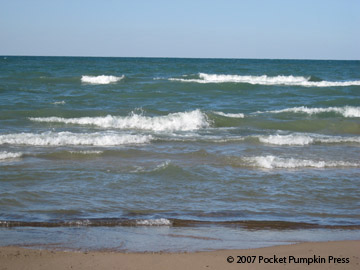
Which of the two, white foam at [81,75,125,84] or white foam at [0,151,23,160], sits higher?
white foam at [81,75,125,84]

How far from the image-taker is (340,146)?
40.8 feet

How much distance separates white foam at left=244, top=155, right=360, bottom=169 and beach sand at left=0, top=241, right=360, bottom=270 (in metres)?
4.73

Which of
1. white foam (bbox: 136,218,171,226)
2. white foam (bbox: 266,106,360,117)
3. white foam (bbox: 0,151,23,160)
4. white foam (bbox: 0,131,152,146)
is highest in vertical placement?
white foam (bbox: 266,106,360,117)

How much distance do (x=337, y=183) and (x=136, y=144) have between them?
5.28 meters

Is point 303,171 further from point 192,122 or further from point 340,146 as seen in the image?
point 192,122

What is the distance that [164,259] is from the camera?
4664mm

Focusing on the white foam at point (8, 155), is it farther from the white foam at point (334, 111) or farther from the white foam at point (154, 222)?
the white foam at point (334, 111)

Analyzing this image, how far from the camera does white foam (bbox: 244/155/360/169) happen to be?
972cm

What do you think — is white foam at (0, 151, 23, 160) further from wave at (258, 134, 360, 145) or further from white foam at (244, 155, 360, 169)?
wave at (258, 134, 360, 145)

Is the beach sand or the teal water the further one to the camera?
the teal water

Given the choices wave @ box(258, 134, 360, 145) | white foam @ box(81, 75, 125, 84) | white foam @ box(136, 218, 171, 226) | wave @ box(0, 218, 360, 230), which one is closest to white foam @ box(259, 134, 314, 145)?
wave @ box(258, 134, 360, 145)

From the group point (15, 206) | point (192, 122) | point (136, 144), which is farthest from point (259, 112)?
point (15, 206)

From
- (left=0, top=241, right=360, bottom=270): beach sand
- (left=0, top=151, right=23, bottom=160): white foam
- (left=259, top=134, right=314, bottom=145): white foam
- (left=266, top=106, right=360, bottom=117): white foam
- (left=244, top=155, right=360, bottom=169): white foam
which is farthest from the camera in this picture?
(left=266, top=106, right=360, bottom=117): white foam

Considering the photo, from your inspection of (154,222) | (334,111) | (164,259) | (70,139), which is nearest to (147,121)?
(70,139)
